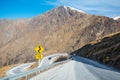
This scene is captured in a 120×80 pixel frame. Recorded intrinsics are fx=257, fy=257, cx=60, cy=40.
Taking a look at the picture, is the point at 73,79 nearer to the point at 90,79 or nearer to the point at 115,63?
the point at 90,79

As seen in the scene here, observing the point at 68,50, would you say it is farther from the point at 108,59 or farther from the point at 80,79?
the point at 80,79

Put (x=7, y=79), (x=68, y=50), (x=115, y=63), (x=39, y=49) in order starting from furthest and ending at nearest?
(x=68, y=50) < (x=39, y=49) < (x=115, y=63) < (x=7, y=79)

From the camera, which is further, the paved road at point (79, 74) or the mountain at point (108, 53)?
the mountain at point (108, 53)

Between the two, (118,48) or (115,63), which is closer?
(115,63)

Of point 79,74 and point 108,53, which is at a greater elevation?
point 108,53

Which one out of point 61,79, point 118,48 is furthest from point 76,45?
point 61,79

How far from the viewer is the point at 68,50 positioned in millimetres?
199000

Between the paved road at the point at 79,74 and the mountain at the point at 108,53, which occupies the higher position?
the mountain at the point at 108,53

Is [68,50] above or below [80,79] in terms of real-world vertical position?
above

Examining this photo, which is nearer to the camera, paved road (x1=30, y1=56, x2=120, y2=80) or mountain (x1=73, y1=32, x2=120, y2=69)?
paved road (x1=30, y1=56, x2=120, y2=80)

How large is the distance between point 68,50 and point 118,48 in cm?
14349

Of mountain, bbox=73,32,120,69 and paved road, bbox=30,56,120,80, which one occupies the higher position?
mountain, bbox=73,32,120,69

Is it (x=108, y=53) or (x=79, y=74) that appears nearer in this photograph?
(x=79, y=74)

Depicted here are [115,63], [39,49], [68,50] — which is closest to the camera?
[115,63]
